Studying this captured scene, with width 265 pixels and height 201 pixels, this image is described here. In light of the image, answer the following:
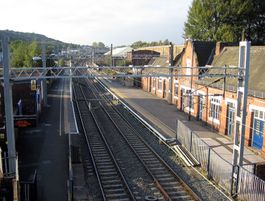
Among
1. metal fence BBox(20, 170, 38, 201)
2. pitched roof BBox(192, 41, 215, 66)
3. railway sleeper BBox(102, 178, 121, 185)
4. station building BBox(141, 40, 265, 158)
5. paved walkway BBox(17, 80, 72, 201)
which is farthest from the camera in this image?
pitched roof BBox(192, 41, 215, 66)

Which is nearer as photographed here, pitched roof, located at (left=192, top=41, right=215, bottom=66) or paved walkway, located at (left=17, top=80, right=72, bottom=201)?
paved walkway, located at (left=17, top=80, right=72, bottom=201)

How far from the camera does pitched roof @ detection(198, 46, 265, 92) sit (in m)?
22.2

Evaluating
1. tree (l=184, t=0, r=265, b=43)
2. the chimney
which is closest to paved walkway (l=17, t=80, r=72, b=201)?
the chimney

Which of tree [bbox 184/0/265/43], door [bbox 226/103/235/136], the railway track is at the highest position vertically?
tree [bbox 184/0/265/43]

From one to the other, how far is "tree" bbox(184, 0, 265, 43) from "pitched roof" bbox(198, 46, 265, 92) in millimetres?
18968

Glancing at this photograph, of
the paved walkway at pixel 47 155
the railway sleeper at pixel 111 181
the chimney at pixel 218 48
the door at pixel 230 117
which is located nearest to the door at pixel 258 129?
the door at pixel 230 117

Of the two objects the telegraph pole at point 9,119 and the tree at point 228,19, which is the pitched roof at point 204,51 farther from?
the telegraph pole at point 9,119

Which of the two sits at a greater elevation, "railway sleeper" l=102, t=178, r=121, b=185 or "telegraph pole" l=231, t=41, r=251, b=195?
"telegraph pole" l=231, t=41, r=251, b=195

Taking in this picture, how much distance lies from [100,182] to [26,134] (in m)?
10.4

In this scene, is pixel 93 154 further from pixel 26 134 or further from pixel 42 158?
pixel 26 134

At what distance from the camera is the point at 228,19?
48.8 m

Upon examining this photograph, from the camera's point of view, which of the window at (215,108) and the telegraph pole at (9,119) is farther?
the window at (215,108)

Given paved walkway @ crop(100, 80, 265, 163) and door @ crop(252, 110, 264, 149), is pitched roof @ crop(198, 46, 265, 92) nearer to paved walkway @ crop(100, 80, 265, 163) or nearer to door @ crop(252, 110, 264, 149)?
door @ crop(252, 110, 264, 149)

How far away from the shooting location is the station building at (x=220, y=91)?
822 inches
